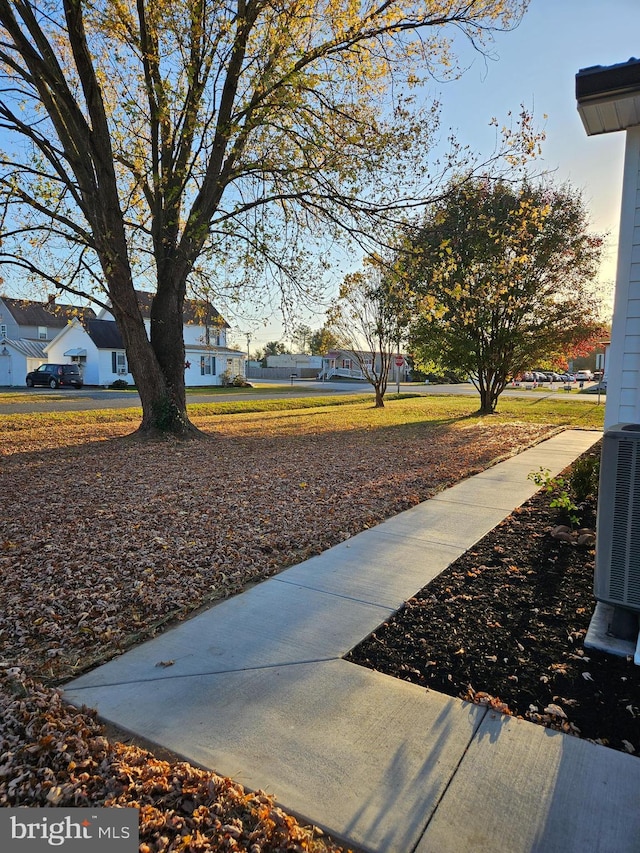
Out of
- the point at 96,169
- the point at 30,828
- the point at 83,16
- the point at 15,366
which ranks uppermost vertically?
the point at 83,16

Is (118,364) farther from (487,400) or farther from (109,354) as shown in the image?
(487,400)

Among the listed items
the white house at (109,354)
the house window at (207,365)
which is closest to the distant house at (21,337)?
the white house at (109,354)

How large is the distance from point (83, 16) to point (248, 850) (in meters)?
10.4

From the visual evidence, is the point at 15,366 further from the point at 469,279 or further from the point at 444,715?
the point at 444,715

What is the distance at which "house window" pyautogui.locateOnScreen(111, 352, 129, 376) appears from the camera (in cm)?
3441

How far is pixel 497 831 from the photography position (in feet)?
5.67

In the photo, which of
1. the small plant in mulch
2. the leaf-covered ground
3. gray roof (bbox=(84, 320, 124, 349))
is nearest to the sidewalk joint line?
the leaf-covered ground

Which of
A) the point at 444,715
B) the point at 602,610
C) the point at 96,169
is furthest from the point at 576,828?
the point at 96,169

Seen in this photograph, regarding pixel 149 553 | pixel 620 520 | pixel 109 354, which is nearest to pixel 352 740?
pixel 620 520

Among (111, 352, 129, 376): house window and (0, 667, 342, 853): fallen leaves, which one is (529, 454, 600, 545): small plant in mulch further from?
(111, 352, 129, 376): house window

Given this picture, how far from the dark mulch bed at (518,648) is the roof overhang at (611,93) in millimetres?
3137

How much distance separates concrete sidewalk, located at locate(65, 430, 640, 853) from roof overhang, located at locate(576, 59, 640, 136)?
135 inches

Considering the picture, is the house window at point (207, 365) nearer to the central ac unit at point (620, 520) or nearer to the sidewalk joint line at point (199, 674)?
the sidewalk joint line at point (199, 674)

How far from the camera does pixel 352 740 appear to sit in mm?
2133
